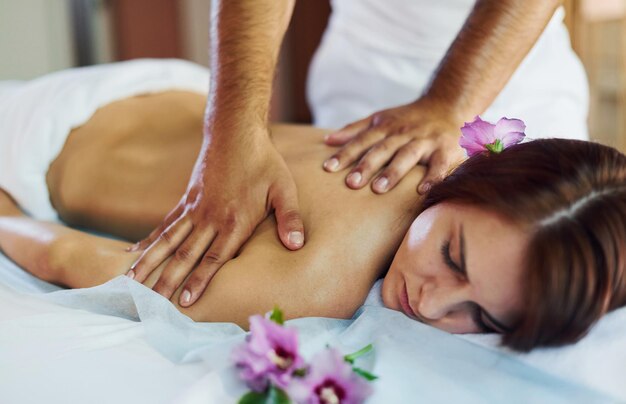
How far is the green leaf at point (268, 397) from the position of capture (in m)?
0.75

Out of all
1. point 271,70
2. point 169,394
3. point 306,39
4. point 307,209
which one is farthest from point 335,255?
point 306,39

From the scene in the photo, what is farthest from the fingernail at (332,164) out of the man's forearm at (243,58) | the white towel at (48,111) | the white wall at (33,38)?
the white wall at (33,38)

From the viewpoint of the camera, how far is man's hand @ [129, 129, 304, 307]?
3.78ft

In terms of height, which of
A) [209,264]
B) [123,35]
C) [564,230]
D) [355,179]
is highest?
[564,230]

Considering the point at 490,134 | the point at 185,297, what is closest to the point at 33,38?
the point at 185,297

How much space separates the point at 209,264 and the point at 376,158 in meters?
0.34

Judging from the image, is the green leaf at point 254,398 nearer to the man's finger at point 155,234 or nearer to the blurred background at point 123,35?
the man's finger at point 155,234

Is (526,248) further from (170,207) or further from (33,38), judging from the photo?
(33,38)

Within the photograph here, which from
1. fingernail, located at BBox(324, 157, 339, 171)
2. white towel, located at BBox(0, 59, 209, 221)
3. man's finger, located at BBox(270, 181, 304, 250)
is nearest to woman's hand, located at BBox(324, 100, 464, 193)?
fingernail, located at BBox(324, 157, 339, 171)

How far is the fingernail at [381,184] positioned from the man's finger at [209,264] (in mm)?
235

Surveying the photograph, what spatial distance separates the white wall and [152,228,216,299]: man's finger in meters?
3.46

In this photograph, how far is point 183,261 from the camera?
46.1 inches

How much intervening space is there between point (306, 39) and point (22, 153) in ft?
9.80

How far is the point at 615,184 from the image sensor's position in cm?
97
